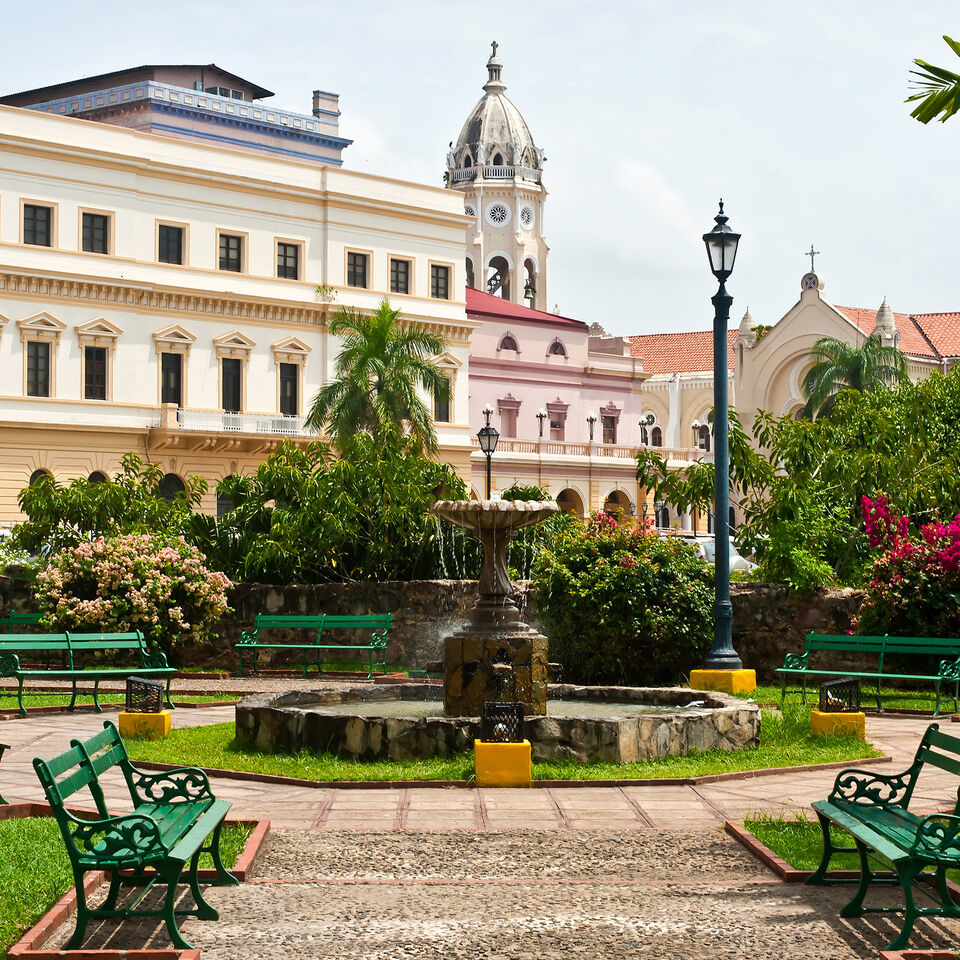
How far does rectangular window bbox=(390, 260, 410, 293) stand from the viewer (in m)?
51.1

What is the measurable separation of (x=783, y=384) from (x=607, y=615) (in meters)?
60.7

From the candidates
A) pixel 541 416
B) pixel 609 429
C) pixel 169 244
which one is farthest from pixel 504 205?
pixel 169 244

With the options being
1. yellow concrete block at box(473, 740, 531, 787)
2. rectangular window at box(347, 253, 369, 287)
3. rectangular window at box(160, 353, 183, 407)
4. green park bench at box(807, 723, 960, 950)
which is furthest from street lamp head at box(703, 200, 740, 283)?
rectangular window at box(347, 253, 369, 287)

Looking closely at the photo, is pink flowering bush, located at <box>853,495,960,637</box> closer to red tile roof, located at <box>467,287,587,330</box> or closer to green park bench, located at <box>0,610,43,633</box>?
green park bench, located at <box>0,610,43,633</box>

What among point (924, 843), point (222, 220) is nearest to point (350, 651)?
point (924, 843)

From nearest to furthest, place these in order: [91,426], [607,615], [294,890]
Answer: [294,890]
[607,615]
[91,426]

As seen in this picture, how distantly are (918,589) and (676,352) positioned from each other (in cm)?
6825

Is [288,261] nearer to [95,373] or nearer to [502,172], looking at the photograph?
[95,373]

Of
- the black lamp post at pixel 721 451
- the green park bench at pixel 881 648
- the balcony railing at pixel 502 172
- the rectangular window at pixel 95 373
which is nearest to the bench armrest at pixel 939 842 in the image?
the green park bench at pixel 881 648

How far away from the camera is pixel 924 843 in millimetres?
6145

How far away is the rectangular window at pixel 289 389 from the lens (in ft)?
160

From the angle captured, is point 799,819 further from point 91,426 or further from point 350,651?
point 91,426

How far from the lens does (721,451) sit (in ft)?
55.2

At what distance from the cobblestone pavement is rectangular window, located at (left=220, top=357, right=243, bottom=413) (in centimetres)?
3977
